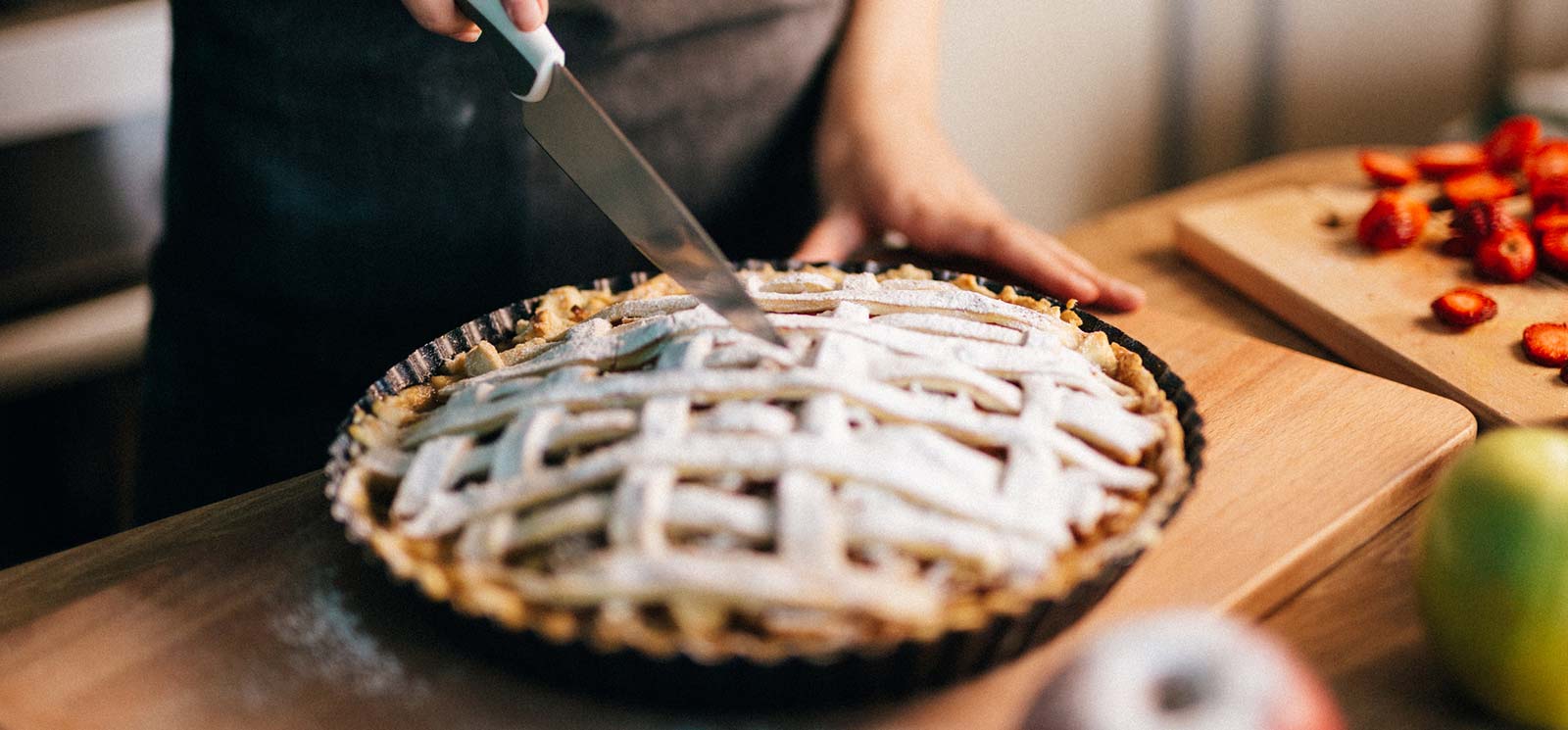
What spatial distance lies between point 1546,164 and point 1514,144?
0.29ft

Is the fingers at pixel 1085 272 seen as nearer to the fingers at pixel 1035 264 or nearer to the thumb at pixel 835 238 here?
the fingers at pixel 1035 264

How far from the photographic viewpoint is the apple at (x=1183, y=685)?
550 mm

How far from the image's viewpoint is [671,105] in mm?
1412

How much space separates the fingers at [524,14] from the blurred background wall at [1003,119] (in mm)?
1424

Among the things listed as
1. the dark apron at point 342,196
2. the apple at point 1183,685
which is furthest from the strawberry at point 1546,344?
the dark apron at point 342,196

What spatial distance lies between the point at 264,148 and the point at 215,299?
0.65 feet

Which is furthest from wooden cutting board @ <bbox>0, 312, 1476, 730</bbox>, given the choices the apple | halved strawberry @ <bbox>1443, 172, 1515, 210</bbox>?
halved strawberry @ <bbox>1443, 172, 1515, 210</bbox>

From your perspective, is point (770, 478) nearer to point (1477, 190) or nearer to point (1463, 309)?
point (1463, 309)

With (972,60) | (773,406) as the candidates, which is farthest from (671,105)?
(972,60)

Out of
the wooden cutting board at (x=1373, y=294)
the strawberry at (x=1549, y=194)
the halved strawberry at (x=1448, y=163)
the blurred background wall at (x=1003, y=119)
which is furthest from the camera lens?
the blurred background wall at (x=1003, y=119)

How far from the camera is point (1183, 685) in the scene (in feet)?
1.90

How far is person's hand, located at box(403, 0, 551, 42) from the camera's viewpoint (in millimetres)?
926

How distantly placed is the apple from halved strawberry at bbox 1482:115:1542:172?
4.03 feet

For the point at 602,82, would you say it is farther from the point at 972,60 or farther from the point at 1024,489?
the point at 972,60
